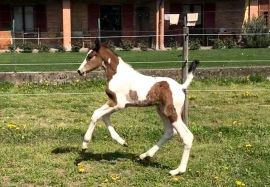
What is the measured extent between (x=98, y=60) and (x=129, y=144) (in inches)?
Result: 64.0

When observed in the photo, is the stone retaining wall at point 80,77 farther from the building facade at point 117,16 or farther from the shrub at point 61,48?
the building facade at point 117,16

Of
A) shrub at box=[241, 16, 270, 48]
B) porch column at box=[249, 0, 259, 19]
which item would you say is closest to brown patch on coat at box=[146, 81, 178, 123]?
shrub at box=[241, 16, 270, 48]

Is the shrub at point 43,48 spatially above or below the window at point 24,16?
below

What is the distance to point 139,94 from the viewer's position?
17.8ft

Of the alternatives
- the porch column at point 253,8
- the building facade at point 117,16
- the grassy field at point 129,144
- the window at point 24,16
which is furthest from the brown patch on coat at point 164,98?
the porch column at point 253,8

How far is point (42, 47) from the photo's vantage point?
23.0 metres

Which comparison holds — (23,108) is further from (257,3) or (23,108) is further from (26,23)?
(257,3)

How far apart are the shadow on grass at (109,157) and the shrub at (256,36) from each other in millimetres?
17504

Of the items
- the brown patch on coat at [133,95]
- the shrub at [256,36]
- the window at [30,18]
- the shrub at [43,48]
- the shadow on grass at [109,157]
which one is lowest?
the shadow on grass at [109,157]

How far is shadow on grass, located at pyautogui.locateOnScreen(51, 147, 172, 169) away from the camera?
5.76 meters

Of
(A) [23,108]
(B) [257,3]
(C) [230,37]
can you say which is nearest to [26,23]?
(C) [230,37]

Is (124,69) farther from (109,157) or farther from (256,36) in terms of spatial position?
(256,36)

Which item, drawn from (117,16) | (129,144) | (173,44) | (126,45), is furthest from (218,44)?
(129,144)

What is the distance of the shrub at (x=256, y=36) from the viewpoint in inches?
910
